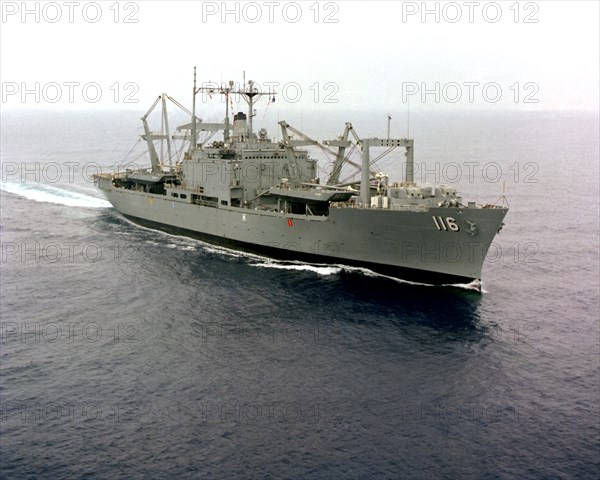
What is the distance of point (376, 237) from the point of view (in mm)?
37969

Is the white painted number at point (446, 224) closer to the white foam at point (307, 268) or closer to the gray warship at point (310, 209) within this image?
the gray warship at point (310, 209)

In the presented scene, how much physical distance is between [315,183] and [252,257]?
7.59 m

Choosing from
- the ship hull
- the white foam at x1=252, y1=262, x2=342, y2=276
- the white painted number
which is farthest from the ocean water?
the white painted number

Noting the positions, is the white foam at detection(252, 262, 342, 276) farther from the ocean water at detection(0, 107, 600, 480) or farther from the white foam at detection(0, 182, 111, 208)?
the white foam at detection(0, 182, 111, 208)

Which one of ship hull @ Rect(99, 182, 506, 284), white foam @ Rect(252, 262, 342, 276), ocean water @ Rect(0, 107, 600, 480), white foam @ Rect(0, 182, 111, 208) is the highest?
white foam @ Rect(0, 182, 111, 208)

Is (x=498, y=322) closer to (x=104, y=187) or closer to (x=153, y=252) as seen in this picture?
(x=153, y=252)

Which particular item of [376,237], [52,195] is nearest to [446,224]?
[376,237]

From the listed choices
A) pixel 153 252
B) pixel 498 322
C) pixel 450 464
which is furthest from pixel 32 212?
pixel 450 464

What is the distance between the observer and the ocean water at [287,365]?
2036 cm

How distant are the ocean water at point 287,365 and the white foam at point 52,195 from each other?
1414 cm

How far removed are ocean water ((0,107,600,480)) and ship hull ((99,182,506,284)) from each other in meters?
1.10

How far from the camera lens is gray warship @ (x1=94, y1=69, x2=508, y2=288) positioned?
36281 millimetres

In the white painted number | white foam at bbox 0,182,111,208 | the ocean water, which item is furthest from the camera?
white foam at bbox 0,182,111,208

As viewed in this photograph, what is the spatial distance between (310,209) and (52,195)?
3520 centimetres
